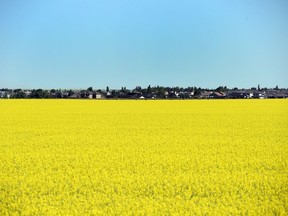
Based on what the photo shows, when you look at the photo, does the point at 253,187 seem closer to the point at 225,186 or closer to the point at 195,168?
the point at 225,186

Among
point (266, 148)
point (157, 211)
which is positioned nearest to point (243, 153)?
point (266, 148)

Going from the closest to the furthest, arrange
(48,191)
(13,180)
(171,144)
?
(48,191), (13,180), (171,144)

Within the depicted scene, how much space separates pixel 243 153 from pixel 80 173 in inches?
267

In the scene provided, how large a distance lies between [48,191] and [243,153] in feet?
27.2

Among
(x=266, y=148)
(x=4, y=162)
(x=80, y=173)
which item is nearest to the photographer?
(x=80, y=173)

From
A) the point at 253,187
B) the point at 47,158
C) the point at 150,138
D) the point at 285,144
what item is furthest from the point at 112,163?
the point at 285,144

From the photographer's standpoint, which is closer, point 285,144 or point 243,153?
point 243,153

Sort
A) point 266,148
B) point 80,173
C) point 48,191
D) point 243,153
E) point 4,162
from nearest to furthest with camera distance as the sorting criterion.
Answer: point 48,191, point 80,173, point 4,162, point 243,153, point 266,148

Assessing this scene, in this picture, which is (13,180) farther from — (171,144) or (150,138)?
(150,138)

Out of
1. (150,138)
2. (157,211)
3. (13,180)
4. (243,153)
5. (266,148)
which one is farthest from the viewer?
(150,138)

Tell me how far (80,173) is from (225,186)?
399 centimetres

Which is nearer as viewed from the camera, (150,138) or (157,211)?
(157,211)

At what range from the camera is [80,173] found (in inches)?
422

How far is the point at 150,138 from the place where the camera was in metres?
19.1
